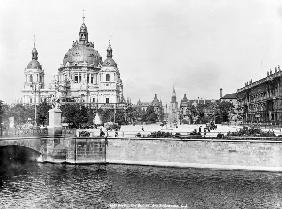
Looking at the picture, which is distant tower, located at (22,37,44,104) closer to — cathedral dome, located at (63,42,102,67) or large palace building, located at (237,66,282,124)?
cathedral dome, located at (63,42,102,67)

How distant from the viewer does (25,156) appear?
2351 inches

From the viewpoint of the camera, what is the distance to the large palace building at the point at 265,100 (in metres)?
94.3

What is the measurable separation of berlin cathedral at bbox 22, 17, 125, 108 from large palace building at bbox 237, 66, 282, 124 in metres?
58.1

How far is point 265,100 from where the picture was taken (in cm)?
10475

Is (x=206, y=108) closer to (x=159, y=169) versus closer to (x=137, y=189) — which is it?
(x=159, y=169)

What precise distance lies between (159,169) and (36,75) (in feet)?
460

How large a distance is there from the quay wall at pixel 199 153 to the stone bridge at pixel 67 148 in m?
1.35

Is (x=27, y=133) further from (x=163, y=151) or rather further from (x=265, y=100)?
(x=265, y=100)

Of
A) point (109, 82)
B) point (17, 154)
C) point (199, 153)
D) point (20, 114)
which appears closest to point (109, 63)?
point (109, 82)

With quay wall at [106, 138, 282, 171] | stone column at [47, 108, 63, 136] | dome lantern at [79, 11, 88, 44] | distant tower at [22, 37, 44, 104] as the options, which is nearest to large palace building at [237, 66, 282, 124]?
quay wall at [106, 138, 282, 171]

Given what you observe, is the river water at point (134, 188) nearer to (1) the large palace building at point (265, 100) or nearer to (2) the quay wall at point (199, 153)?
(2) the quay wall at point (199, 153)

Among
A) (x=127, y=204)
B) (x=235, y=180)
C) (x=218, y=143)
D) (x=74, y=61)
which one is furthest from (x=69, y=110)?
(x=74, y=61)

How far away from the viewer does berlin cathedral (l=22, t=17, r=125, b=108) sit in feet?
573

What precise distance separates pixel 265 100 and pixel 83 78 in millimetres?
88874
